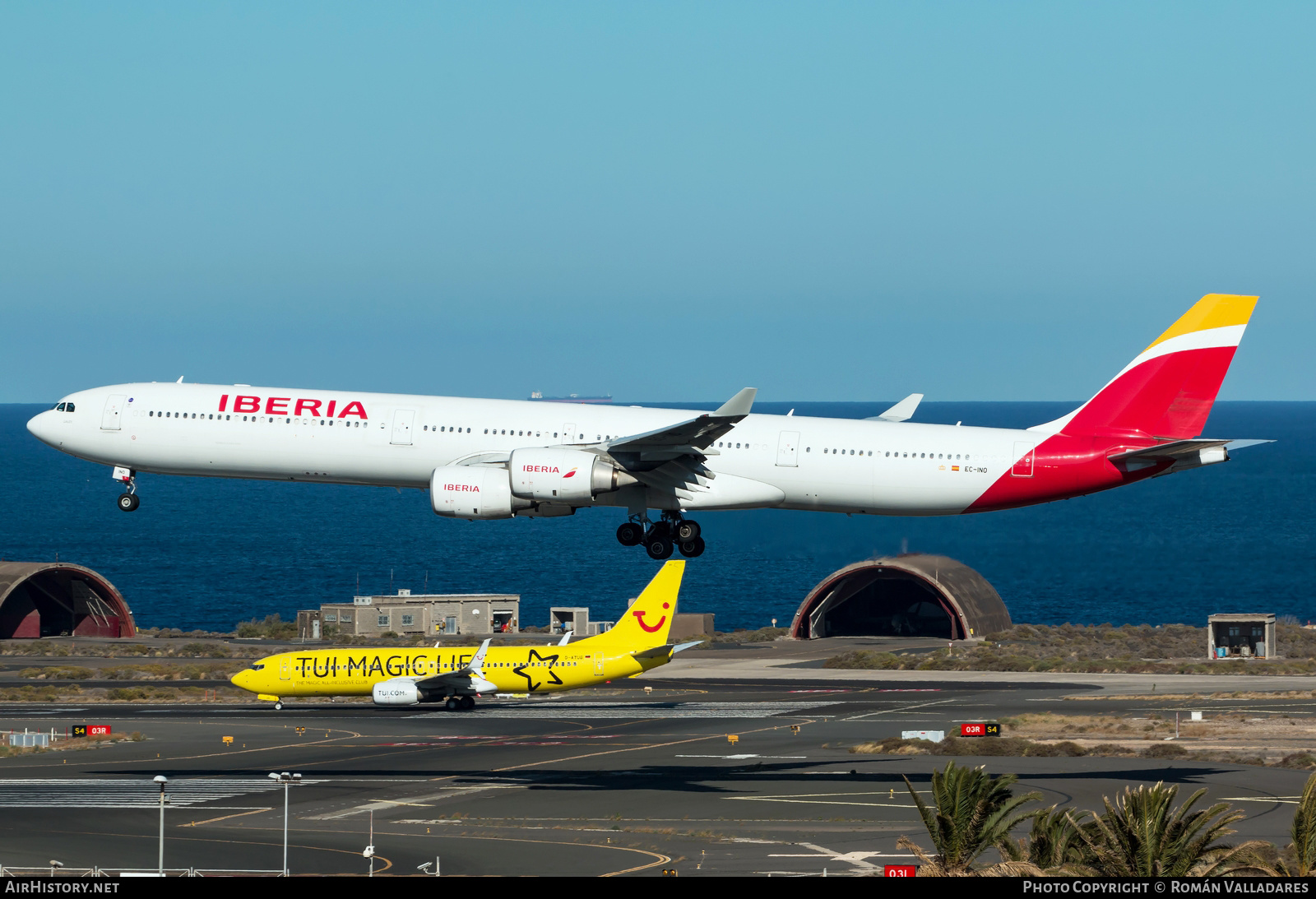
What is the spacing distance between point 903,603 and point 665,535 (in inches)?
3020

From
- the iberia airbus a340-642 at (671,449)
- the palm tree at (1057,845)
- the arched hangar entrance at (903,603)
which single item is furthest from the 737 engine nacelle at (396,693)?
the palm tree at (1057,845)

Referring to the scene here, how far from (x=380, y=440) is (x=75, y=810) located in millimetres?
15766

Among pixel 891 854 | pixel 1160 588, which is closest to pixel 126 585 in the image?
pixel 1160 588

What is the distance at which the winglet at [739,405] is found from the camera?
45.6m

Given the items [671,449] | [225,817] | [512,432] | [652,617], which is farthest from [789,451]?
[652,617]

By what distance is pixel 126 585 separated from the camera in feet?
646

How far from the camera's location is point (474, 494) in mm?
50312

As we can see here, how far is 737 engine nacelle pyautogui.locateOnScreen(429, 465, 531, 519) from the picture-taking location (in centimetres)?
5019

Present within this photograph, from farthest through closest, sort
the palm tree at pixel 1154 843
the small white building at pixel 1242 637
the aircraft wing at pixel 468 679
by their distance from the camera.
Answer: the small white building at pixel 1242 637 < the aircraft wing at pixel 468 679 < the palm tree at pixel 1154 843

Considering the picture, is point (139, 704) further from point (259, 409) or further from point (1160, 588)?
point (1160, 588)

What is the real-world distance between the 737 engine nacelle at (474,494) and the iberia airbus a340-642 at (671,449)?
0.20 feet

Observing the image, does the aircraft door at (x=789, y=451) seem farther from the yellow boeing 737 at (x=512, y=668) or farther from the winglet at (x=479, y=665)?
the winglet at (x=479, y=665)

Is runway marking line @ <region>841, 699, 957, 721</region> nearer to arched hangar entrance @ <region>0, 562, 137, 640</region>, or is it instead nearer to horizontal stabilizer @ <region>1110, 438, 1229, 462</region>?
horizontal stabilizer @ <region>1110, 438, 1229, 462</region>

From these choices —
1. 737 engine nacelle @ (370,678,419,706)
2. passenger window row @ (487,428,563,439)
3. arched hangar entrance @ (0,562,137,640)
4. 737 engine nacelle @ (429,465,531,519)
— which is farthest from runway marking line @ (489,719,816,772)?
arched hangar entrance @ (0,562,137,640)
